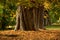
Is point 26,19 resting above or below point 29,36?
above

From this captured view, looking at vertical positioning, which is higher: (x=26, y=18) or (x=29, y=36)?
(x=26, y=18)

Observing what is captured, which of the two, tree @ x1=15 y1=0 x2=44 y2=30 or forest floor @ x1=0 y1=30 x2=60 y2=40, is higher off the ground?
tree @ x1=15 y1=0 x2=44 y2=30

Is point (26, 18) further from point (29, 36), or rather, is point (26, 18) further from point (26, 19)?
point (29, 36)

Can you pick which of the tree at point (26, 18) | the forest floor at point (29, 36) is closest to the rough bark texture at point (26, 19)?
the tree at point (26, 18)

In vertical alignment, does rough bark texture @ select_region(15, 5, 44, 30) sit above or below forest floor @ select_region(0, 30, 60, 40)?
above

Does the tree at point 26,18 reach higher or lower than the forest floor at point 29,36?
higher

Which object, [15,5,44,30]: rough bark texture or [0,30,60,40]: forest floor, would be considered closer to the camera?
[0,30,60,40]: forest floor

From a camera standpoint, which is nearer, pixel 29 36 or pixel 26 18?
pixel 29 36

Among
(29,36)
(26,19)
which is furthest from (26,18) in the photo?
(29,36)

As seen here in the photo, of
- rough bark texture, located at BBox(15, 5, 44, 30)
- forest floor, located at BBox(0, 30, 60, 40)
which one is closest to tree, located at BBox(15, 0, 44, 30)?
rough bark texture, located at BBox(15, 5, 44, 30)

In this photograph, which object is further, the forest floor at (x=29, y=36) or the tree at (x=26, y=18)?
the tree at (x=26, y=18)

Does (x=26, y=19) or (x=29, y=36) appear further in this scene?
(x=26, y=19)

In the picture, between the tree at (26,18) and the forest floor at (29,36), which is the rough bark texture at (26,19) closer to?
the tree at (26,18)

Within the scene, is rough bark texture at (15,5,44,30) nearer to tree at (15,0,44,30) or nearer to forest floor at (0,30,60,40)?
tree at (15,0,44,30)
